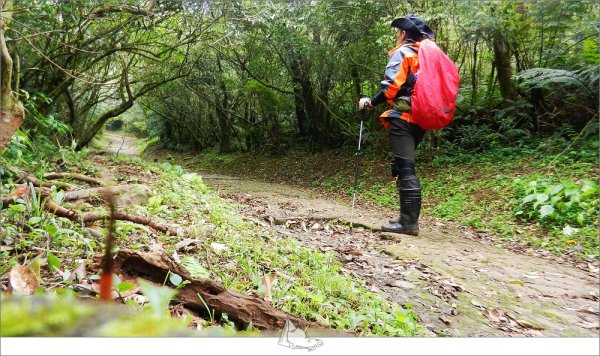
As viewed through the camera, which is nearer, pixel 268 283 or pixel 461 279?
pixel 268 283

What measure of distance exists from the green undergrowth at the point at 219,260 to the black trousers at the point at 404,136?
3.72 feet

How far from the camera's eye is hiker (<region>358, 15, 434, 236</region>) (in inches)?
101

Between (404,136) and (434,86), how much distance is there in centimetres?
57

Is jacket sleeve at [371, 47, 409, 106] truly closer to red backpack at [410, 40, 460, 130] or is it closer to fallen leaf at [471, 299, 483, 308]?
red backpack at [410, 40, 460, 130]

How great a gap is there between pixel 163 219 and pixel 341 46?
4.87 meters

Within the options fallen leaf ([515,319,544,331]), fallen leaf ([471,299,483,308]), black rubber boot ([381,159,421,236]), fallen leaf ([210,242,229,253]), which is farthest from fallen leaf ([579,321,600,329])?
black rubber boot ([381,159,421,236])

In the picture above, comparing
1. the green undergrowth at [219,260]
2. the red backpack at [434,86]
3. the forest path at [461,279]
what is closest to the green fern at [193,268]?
the green undergrowth at [219,260]

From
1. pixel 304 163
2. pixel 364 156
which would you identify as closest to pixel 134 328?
pixel 364 156

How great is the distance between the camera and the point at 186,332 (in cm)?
72

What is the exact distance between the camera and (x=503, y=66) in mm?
4801

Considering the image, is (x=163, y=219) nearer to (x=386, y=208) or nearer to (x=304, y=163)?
(x=386, y=208)

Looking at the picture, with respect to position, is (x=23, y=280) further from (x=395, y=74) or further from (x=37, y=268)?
(x=395, y=74)

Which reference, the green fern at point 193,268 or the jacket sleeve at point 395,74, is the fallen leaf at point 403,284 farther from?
the jacket sleeve at point 395,74

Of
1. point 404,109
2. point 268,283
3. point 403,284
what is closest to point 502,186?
point 404,109
